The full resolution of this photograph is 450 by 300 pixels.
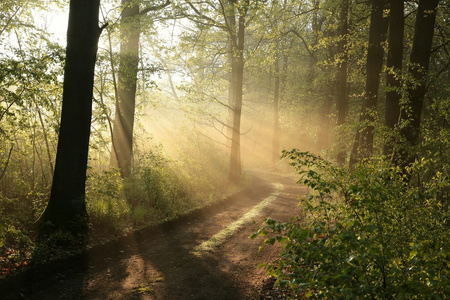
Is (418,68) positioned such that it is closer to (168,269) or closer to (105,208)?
(168,269)

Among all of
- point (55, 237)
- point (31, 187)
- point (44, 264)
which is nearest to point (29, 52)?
point (31, 187)

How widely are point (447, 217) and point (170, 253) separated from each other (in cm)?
550

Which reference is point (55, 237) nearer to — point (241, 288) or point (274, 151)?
point (241, 288)

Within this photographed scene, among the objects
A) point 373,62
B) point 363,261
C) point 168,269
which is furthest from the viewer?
point 373,62

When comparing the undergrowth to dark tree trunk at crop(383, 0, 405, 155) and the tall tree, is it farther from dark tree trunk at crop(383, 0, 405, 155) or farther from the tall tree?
dark tree trunk at crop(383, 0, 405, 155)

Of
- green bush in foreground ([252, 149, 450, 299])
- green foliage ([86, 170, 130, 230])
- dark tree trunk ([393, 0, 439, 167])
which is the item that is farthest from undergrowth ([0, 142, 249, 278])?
dark tree trunk ([393, 0, 439, 167])

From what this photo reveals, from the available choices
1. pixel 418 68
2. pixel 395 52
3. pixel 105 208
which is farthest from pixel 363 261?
pixel 395 52

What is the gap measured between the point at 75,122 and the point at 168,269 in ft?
12.8

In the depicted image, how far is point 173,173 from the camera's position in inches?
527

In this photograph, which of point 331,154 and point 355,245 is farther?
point 331,154

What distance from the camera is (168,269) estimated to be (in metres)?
6.68

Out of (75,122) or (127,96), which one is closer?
(75,122)

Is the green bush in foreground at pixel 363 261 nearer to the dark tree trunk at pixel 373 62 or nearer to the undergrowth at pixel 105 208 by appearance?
the undergrowth at pixel 105 208

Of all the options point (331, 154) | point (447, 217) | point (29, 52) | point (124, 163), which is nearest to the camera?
point (447, 217)
